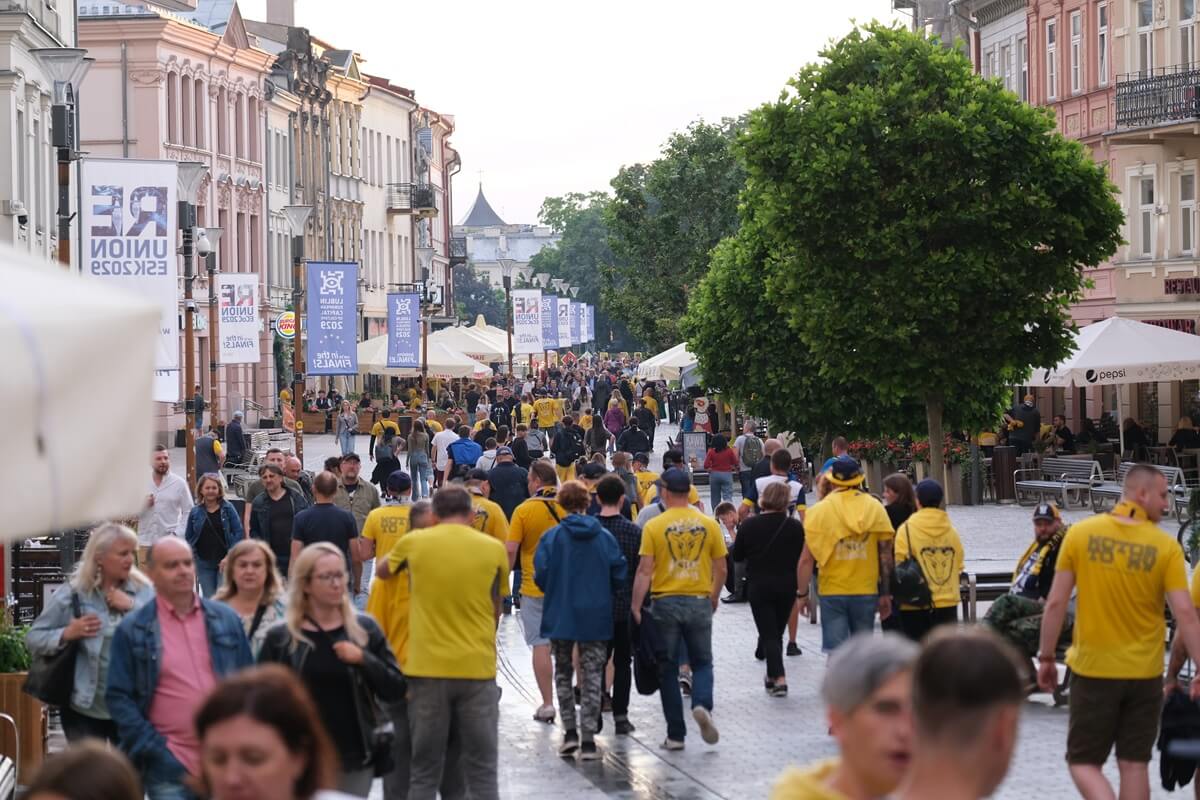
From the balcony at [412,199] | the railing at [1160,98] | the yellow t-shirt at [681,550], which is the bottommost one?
the yellow t-shirt at [681,550]

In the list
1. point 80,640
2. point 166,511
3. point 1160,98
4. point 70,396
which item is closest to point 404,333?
point 1160,98

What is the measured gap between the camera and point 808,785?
15.5ft

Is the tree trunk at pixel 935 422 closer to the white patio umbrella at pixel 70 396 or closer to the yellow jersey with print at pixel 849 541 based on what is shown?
the yellow jersey with print at pixel 849 541

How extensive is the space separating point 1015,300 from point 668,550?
13630 millimetres

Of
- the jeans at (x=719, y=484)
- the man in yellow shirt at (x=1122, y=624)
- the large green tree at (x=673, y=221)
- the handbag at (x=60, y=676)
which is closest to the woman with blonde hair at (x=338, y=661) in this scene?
the handbag at (x=60, y=676)

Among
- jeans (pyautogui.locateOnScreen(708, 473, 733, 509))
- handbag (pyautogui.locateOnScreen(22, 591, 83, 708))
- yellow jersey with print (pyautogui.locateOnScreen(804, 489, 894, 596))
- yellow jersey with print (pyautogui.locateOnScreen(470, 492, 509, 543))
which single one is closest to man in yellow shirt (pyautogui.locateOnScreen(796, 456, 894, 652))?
yellow jersey with print (pyautogui.locateOnScreen(804, 489, 894, 596))

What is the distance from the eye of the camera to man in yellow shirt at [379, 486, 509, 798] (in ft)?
34.4

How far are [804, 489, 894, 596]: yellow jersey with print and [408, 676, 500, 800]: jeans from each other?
4.58 m

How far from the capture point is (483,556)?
10492 millimetres

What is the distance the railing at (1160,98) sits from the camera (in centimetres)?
3972

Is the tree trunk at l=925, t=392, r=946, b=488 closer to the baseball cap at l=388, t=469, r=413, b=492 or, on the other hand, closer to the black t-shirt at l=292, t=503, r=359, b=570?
the baseball cap at l=388, t=469, r=413, b=492

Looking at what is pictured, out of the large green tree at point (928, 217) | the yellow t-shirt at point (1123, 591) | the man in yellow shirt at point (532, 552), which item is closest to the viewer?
the yellow t-shirt at point (1123, 591)

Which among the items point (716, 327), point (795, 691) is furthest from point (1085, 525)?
point (716, 327)

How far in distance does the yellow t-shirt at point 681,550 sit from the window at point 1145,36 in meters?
30.4
